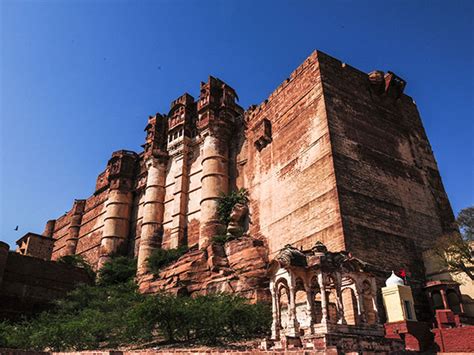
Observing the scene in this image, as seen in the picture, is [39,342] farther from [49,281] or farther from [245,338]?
[49,281]

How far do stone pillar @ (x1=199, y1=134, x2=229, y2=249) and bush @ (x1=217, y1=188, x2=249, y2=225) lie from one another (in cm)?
28

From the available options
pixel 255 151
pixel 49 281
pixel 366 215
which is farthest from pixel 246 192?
pixel 49 281

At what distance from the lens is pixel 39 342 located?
12945 millimetres

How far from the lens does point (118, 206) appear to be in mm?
31781

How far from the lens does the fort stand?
52.9 ft

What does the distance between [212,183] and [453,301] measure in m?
13.8

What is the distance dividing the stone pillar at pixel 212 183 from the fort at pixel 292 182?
0.23 ft

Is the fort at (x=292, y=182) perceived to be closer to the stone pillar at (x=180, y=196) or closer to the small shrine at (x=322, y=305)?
the stone pillar at (x=180, y=196)

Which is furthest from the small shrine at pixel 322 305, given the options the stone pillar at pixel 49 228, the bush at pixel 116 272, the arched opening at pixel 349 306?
the stone pillar at pixel 49 228

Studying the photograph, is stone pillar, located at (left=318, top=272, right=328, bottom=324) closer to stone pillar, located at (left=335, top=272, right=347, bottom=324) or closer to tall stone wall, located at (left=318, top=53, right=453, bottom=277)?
stone pillar, located at (left=335, top=272, right=347, bottom=324)

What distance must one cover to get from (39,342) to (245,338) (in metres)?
6.39

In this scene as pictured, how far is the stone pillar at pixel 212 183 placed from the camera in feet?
74.2

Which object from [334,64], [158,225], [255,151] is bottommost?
[158,225]

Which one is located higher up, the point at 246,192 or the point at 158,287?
the point at 246,192
